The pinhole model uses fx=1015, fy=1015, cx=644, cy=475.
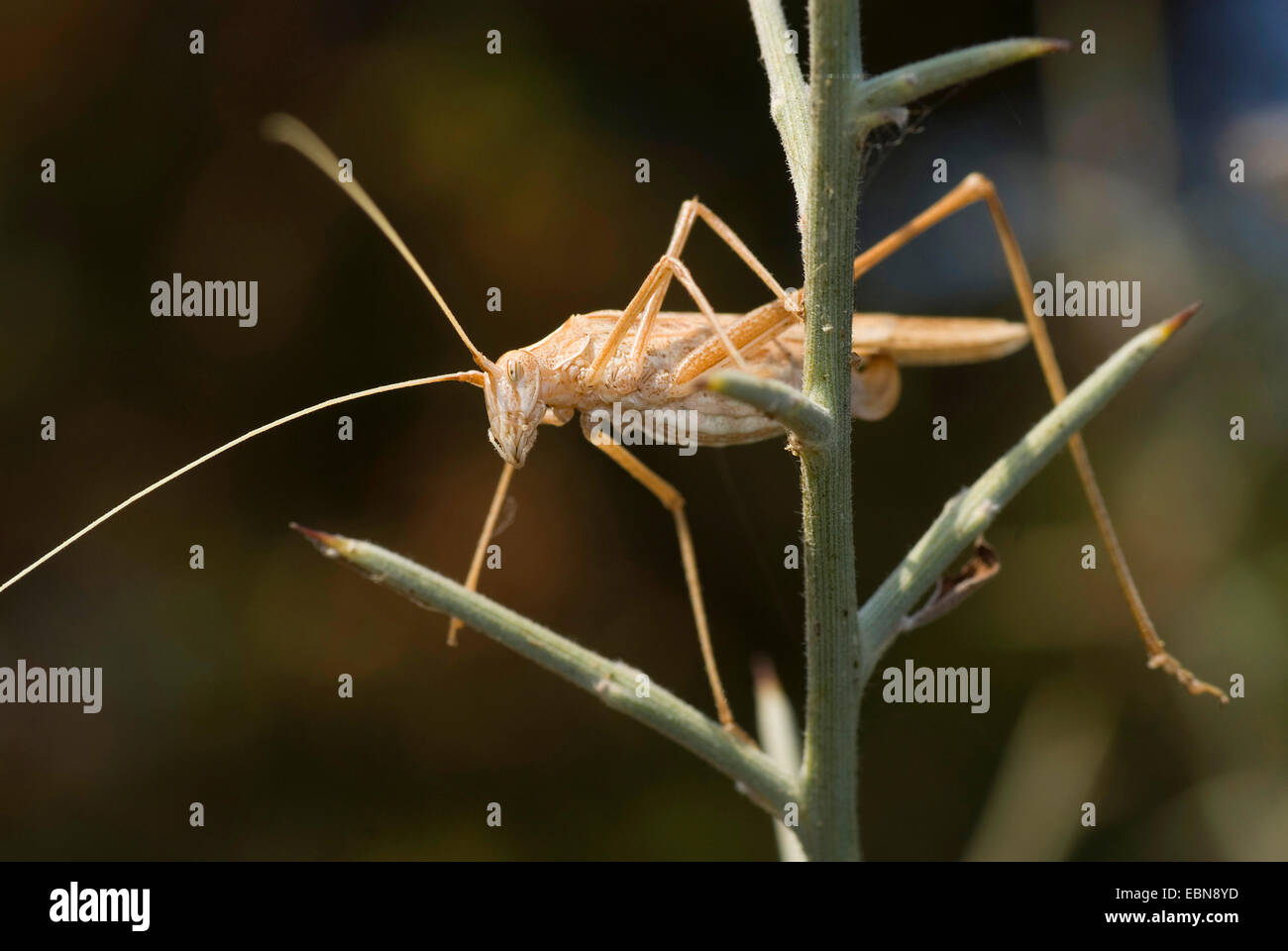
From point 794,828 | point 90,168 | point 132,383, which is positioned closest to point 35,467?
point 132,383

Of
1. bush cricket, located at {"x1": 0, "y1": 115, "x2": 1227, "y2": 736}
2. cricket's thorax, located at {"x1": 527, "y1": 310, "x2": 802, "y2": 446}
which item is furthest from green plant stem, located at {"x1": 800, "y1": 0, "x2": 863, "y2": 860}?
cricket's thorax, located at {"x1": 527, "y1": 310, "x2": 802, "y2": 446}

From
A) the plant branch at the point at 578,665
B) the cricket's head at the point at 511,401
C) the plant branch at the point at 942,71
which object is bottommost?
the plant branch at the point at 578,665

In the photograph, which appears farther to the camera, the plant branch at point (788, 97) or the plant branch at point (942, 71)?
the plant branch at point (788, 97)

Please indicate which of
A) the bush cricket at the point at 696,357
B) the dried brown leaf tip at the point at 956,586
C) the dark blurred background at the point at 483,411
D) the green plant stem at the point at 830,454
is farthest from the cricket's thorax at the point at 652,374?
the dark blurred background at the point at 483,411

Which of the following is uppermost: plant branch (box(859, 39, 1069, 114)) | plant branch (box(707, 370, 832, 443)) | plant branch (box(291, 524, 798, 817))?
plant branch (box(859, 39, 1069, 114))

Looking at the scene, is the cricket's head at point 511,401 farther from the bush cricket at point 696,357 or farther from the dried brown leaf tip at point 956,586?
the dried brown leaf tip at point 956,586

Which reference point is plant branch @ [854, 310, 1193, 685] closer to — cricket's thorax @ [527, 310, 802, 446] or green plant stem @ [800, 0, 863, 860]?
green plant stem @ [800, 0, 863, 860]

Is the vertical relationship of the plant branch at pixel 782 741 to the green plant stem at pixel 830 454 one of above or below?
below
